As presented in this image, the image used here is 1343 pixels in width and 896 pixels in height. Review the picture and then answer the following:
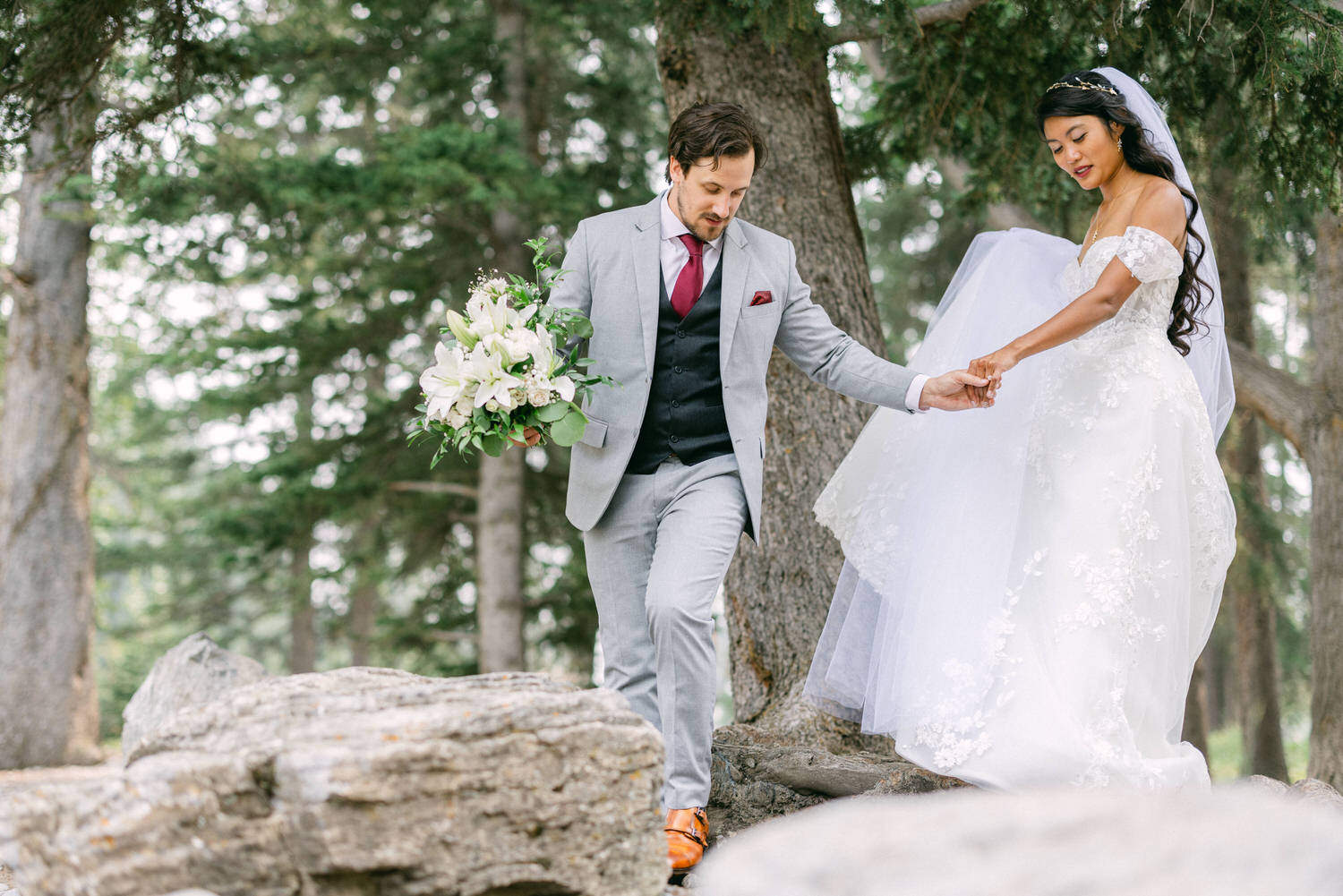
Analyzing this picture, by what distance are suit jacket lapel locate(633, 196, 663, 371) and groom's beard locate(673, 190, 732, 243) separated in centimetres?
10

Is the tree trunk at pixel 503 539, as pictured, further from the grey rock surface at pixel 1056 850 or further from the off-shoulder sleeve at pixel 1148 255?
the grey rock surface at pixel 1056 850

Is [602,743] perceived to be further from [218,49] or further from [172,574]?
[172,574]

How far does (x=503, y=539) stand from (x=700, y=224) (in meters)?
7.00

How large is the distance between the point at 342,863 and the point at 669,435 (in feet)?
5.73

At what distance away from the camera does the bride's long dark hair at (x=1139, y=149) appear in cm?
393

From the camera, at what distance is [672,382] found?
3.62 meters

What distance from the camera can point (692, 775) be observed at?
11.1ft

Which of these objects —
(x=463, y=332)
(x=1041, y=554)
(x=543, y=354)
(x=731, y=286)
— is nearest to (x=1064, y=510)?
(x=1041, y=554)

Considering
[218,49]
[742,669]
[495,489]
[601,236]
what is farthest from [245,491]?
[601,236]

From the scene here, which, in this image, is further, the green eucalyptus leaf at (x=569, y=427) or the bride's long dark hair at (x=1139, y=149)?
the bride's long dark hair at (x=1139, y=149)

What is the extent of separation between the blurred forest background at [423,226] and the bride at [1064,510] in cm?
130

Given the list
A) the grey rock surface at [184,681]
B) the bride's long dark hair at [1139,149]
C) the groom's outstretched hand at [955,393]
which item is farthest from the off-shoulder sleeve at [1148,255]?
the grey rock surface at [184,681]

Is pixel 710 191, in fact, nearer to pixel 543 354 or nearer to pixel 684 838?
pixel 543 354

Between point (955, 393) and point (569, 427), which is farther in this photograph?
point (955, 393)
